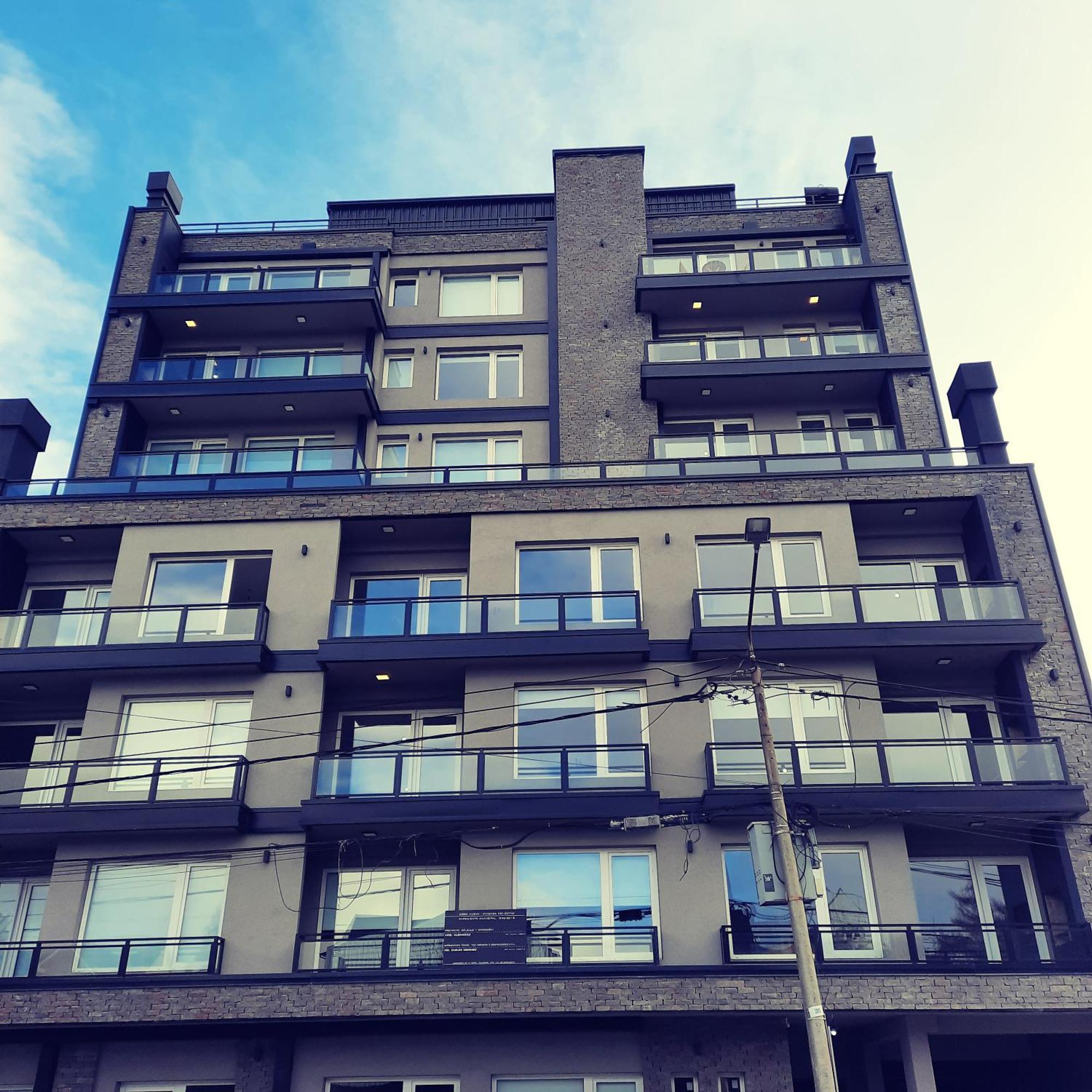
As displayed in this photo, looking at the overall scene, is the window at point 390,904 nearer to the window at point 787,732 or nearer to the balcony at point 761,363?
the window at point 787,732

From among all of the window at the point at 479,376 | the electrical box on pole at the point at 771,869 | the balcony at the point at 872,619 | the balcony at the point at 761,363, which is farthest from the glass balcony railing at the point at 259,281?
the electrical box on pole at the point at 771,869

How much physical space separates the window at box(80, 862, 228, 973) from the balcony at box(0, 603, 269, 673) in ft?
13.2

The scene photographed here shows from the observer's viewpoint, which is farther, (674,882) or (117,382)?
(117,382)

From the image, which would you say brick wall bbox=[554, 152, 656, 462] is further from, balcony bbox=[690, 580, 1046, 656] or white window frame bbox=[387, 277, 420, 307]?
balcony bbox=[690, 580, 1046, 656]

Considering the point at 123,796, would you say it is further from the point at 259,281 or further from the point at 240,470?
the point at 259,281

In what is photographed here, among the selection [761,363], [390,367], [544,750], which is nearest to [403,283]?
[390,367]

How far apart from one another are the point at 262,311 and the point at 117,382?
4.39 metres

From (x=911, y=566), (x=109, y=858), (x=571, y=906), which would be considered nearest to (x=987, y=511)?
(x=911, y=566)

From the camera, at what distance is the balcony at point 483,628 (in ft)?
68.9

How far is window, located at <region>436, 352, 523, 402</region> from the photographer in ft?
96.0

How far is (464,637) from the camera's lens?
69.4 feet

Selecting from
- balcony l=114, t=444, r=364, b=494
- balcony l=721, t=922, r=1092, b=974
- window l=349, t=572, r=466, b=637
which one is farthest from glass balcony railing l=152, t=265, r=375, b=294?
balcony l=721, t=922, r=1092, b=974

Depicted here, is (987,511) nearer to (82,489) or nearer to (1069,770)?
(1069,770)

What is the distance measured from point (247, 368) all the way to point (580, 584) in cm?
1191
